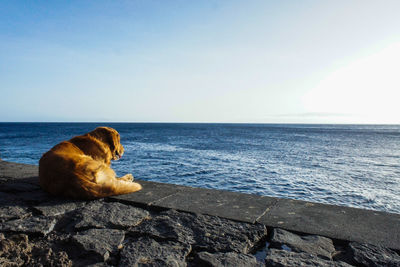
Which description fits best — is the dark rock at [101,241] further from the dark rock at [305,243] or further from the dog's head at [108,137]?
the dog's head at [108,137]

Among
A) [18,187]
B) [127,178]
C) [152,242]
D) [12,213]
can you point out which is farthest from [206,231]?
[18,187]

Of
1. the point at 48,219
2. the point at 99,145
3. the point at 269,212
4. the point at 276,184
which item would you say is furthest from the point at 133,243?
the point at 276,184

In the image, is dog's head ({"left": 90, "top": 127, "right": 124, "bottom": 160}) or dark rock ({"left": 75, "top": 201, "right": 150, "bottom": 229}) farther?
dog's head ({"left": 90, "top": 127, "right": 124, "bottom": 160})

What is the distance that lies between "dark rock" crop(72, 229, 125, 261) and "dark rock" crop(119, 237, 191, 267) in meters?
0.12

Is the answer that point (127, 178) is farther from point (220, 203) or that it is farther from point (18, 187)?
point (220, 203)

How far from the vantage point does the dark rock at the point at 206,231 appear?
2.49m

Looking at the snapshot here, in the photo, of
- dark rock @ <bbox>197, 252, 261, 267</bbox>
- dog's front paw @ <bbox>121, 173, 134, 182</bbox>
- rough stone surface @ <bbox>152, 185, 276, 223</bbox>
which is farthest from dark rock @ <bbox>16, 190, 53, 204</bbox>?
dark rock @ <bbox>197, 252, 261, 267</bbox>

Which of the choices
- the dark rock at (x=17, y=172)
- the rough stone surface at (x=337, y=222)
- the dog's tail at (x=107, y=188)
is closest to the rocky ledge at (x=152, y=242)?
the rough stone surface at (x=337, y=222)

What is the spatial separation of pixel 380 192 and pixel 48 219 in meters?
12.0

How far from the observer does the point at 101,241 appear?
8.22ft

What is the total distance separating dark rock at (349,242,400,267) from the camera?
2170 millimetres

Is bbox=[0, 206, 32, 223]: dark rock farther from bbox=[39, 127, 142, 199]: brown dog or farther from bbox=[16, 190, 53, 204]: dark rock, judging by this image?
bbox=[39, 127, 142, 199]: brown dog

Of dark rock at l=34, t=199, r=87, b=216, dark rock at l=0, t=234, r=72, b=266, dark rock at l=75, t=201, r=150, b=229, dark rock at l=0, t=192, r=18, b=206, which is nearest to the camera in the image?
dark rock at l=0, t=234, r=72, b=266

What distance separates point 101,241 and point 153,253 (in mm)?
521
